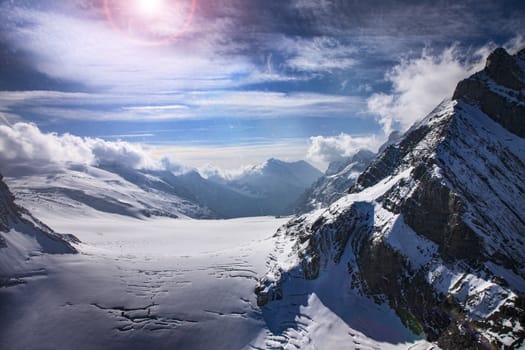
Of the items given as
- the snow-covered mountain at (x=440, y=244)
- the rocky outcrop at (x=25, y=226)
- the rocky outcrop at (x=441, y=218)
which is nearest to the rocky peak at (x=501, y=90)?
the snow-covered mountain at (x=440, y=244)

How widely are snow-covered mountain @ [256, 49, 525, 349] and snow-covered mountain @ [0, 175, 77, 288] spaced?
60185 mm

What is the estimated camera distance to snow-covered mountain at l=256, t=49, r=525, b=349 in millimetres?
56841

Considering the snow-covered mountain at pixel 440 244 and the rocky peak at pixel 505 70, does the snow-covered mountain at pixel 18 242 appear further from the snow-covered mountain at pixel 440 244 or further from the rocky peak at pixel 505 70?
the rocky peak at pixel 505 70

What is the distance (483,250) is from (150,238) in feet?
543

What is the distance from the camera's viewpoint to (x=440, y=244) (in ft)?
225

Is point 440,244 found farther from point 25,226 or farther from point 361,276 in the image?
point 25,226

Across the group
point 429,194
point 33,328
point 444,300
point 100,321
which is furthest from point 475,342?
point 33,328

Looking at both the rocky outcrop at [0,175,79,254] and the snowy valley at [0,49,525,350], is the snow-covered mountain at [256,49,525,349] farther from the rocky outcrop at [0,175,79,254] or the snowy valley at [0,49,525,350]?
the rocky outcrop at [0,175,79,254]

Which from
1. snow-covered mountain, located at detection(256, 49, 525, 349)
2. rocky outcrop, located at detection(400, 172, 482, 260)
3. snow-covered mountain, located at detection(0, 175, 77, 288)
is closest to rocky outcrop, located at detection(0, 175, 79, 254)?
snow-covered mountain, located at detection(0, 175, 77, 288)

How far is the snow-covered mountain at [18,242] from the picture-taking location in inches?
3112

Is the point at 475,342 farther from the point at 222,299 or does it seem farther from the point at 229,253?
the point at 229,253

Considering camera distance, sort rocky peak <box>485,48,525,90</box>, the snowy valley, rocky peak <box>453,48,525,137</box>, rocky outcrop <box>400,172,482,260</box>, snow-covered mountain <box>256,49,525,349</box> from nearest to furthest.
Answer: snow-covered mountain <box>256,49,525,349</box>, the snowy valley, rocky outcrop <box>400,172,482,260</box>, rocky peak <box>453,48,525,137</box>, rocky peak <box>485,48,525,90</box>

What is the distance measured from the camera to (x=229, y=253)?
120812 mm

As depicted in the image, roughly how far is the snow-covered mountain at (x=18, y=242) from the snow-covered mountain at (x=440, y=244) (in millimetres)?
60185
